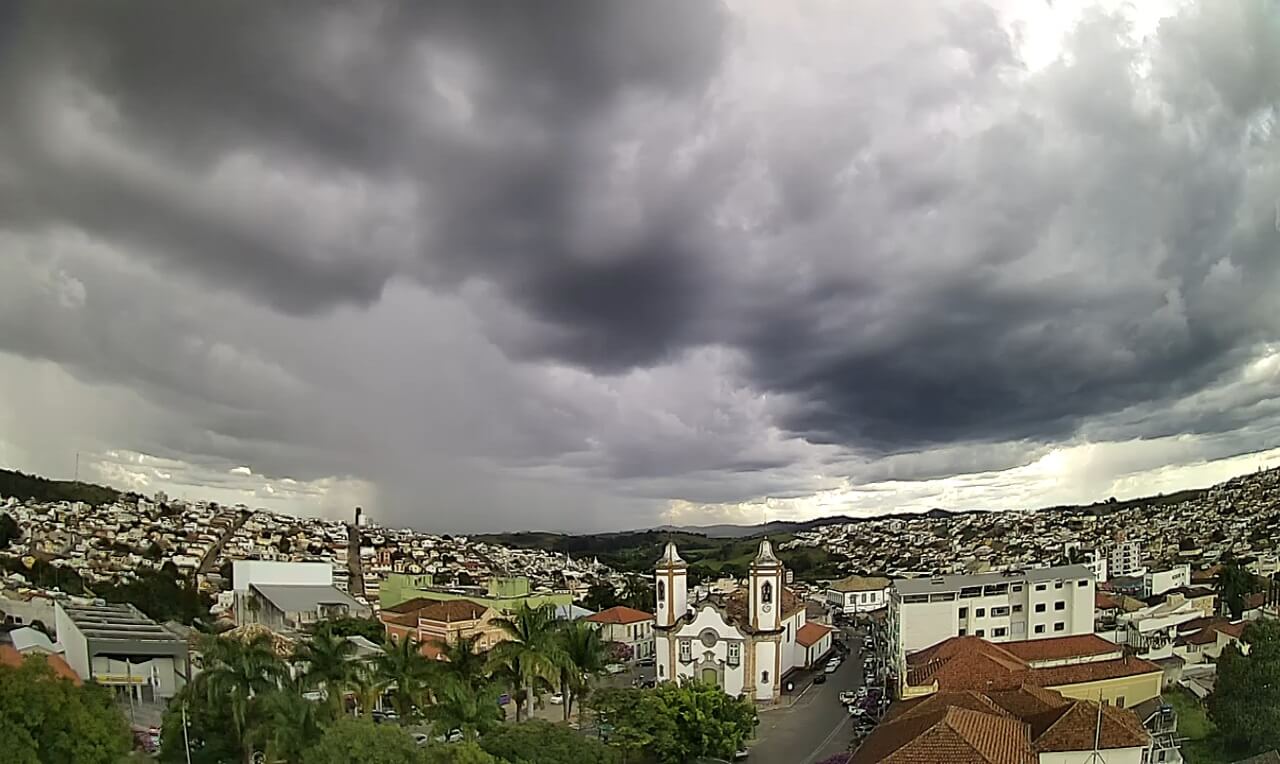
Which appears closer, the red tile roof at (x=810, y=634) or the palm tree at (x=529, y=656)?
the palm tree at (x=529, y=656)

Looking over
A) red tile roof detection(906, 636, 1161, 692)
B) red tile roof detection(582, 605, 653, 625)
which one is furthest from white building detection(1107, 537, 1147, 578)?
red tile roof detection(906, 636, 1161, 692)

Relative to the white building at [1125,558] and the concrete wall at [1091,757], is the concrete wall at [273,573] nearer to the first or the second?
the concrete wall at [1091,757]

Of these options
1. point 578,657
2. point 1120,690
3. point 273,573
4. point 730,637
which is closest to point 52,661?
point 578,657

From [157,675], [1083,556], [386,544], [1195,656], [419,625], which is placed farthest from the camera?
[1083,556]

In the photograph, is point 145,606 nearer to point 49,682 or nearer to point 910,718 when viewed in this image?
point 49,682

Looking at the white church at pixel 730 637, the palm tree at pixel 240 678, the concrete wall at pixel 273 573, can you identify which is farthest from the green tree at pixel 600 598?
the palm tree at pixel 240 678

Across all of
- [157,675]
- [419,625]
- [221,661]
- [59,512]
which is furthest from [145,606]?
[419,625]
